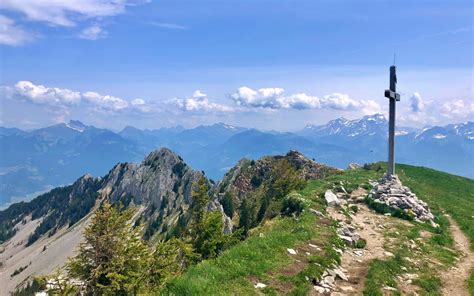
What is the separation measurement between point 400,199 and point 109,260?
26.1 metres

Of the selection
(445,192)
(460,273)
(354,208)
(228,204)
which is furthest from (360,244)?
(228,204)

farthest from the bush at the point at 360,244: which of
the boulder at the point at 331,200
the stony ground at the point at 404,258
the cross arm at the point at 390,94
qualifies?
the cross arm at the point at 390,94

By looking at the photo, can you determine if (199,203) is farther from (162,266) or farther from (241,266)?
(241,266)

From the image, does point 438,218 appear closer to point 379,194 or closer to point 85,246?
point 379,194

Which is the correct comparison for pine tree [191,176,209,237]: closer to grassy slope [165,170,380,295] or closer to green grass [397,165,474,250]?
green grass [397,165,474,250]

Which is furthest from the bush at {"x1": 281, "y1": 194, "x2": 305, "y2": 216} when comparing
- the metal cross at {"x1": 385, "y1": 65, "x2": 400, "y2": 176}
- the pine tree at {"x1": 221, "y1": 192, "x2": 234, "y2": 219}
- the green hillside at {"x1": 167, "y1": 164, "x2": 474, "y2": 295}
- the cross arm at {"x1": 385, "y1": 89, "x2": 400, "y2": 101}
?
the pine tree at {"x1": 221, "y1": 192, "x2": 234, "y2": 219}

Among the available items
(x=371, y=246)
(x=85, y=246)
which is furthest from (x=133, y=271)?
(x=371, y=246)

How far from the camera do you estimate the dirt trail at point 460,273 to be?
60.3 ft

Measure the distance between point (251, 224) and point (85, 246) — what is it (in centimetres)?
5380

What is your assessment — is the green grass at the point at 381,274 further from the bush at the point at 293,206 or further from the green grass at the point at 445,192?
the green grass at the point at 445,192

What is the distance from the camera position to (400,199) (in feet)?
115

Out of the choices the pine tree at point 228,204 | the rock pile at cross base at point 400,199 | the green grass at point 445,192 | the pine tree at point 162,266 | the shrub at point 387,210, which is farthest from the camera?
the pine tree at point 228,204

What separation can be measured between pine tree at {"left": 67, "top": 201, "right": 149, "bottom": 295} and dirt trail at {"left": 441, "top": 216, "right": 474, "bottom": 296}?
16.3 metres

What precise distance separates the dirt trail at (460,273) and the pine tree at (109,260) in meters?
16.3
